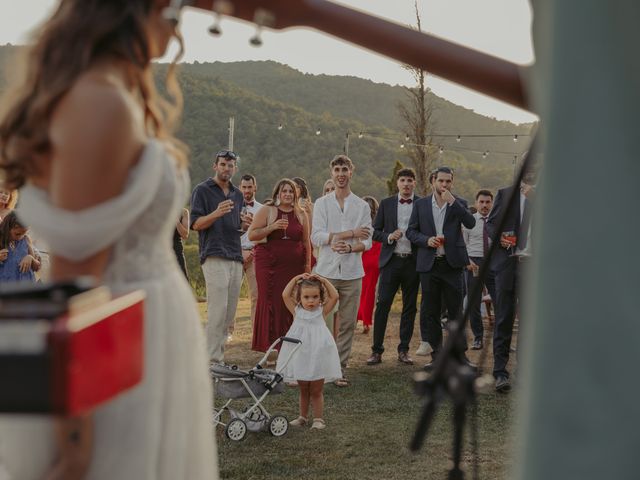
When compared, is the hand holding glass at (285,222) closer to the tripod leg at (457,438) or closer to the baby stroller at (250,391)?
the baby stroller at (250,391)

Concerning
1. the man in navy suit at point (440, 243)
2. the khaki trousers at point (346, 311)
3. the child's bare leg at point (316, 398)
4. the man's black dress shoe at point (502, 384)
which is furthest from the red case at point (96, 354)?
the man in navy suit at point (440, 243)

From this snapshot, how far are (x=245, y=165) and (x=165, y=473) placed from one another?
52.7 m

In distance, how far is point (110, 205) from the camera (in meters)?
1.69

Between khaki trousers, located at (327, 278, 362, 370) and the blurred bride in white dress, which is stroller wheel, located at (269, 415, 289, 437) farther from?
the blurred bride in white dress

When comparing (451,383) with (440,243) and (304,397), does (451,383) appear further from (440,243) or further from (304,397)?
(440,243)

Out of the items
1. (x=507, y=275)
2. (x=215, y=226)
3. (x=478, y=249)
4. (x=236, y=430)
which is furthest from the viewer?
(x=478, y=249)

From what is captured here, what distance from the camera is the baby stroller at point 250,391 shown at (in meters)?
6.20

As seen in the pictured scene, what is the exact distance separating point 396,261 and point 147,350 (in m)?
8.26

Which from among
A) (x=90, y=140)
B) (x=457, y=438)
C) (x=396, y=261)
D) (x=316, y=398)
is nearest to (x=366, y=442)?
(x=316, y=398)

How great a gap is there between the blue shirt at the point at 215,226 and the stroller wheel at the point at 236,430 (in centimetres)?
309

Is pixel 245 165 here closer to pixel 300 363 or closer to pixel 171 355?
pixel 300 363

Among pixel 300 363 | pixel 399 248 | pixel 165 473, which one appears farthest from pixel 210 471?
pixel 399 248

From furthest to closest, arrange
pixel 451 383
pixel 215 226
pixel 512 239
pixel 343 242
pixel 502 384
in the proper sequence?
pixel 343 242 → pixel 215 226 → pixel 502 384 → pixel 512 239 → pixel 451 383

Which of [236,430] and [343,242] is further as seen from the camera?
[343,242]
